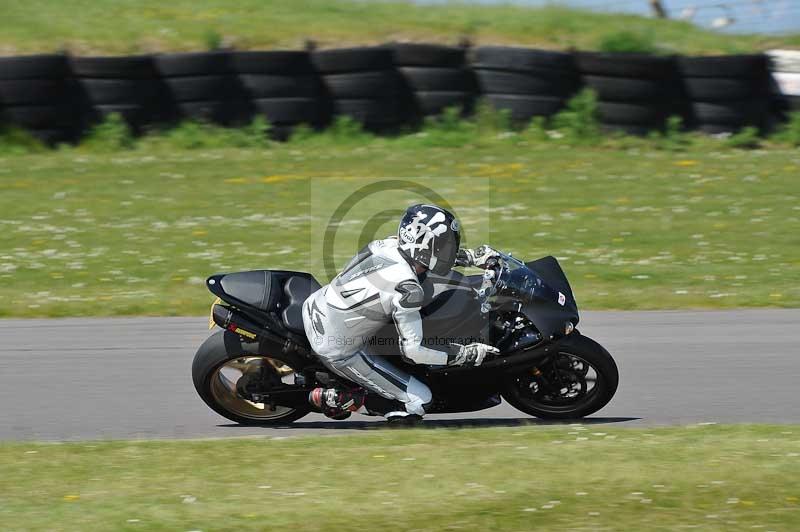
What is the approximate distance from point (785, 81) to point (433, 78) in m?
5.25

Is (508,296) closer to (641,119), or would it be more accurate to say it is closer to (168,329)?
(168,329)

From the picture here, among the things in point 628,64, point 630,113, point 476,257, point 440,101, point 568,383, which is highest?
point 628,64

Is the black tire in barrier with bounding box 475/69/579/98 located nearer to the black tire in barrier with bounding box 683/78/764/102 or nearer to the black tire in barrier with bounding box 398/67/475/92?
the black tire in barrier with bounding box 398/67/475/92

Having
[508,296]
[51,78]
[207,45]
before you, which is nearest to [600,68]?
[207,45]

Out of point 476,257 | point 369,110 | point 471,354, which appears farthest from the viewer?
point 369,110

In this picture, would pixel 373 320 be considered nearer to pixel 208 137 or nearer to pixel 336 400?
pixel 336 400

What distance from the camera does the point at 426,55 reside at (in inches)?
644

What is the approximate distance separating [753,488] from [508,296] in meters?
1.87

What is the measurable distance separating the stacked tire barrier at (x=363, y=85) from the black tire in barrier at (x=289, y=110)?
0.25m

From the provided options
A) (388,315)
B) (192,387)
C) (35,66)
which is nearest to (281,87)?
(35,66)

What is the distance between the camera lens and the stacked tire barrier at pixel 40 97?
1603 cm

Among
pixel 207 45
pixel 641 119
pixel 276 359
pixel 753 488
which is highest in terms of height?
pixel 207 45

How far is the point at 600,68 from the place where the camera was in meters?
16.0

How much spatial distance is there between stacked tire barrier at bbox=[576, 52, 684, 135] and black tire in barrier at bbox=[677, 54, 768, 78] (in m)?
0.21
